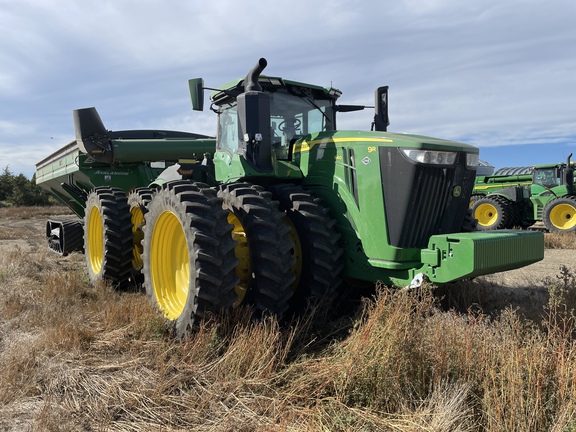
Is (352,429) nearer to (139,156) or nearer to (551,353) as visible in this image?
(551,353)

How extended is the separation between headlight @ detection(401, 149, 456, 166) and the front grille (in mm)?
47

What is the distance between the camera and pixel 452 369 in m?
3.03

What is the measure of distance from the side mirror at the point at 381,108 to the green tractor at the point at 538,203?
9.97 meters

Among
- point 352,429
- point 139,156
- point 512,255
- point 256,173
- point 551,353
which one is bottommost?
point 352,429

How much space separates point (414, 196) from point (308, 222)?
100cm

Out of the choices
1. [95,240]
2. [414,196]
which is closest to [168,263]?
[414,196]

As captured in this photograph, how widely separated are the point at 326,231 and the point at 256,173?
1.08 metres

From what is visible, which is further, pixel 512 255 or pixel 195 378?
pixel 512 255

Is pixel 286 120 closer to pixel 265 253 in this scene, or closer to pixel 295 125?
pixel 295 125

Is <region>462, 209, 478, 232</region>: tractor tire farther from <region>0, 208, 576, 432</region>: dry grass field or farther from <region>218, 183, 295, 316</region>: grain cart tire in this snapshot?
<region>218, 183, 295, 316</region>: grain cart tire

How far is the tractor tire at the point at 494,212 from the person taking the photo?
15273mm

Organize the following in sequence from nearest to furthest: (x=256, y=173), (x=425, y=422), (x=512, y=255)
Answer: (x=425, y=422)
(x=512, y=255)
(x=256, y=173)

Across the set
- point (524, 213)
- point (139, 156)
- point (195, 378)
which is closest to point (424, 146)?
point (195, 378)

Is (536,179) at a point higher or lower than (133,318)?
higher
